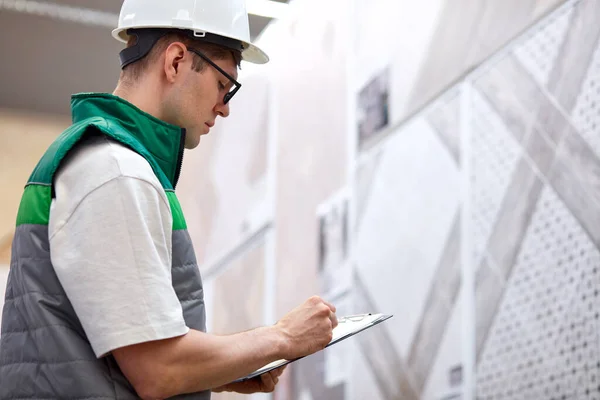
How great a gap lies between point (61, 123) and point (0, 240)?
1032mm

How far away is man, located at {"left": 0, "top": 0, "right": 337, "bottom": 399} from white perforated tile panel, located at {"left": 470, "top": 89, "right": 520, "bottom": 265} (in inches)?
55.0

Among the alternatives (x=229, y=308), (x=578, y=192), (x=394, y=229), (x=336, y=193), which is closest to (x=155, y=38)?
(x=578, y=192)

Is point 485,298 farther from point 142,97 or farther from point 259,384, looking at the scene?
point 142,97

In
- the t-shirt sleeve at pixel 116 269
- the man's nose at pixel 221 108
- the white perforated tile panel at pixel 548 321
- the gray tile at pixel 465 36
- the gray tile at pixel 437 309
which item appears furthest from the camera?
the gray tile at pixel 437 309

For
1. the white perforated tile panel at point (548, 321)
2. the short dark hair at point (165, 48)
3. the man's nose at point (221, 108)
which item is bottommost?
the white perforated tile panel at point (548, 321)

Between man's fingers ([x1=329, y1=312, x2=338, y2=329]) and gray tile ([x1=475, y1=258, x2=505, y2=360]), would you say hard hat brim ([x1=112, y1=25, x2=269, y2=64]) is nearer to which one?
man's fingers ([x1=329, y1=312, x2=338, y2=329])

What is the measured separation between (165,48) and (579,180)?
4.19ft

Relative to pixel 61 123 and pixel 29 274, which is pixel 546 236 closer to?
pixel 29 274

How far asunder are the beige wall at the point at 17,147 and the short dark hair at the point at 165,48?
207 inches

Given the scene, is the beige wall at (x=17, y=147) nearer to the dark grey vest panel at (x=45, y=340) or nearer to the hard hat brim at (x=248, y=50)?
the hard hat brim at (x=248, y=50)

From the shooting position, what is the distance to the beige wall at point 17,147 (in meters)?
6.62

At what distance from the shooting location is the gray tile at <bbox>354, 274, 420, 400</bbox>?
313 cm

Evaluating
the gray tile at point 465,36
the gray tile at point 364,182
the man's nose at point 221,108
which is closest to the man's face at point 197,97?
the man's nose at point 221,108

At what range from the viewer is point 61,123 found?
6.86m
